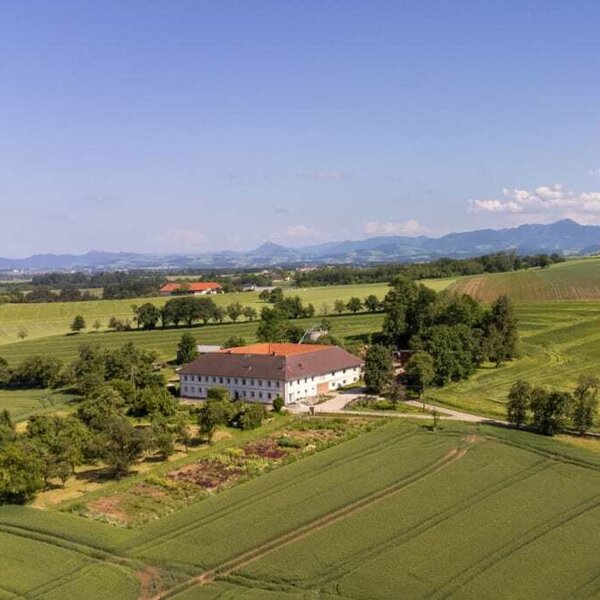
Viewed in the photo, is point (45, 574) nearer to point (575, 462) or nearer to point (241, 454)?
point (241, 454)

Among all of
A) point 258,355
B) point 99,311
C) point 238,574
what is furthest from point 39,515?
point 99,311

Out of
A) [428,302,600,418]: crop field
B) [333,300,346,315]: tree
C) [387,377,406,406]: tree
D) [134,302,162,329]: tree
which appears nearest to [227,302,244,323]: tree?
[134,302,162,329]: tree

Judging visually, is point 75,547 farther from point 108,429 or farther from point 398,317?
point 398,317

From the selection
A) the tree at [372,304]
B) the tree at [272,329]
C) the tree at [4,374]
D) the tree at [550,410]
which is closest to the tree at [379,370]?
the tree at [550,410]

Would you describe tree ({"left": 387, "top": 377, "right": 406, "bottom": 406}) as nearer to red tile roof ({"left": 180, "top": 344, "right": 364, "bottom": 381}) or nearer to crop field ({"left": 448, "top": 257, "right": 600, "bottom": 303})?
red tile roof ({"left": 180, "top": 344, "right": 364, "bottom": 381})

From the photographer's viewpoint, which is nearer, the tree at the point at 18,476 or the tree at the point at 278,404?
the tree at the point at 18,476

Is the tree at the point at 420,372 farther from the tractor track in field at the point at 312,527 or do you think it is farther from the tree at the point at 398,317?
the tractor track in field at the point at 312,527
